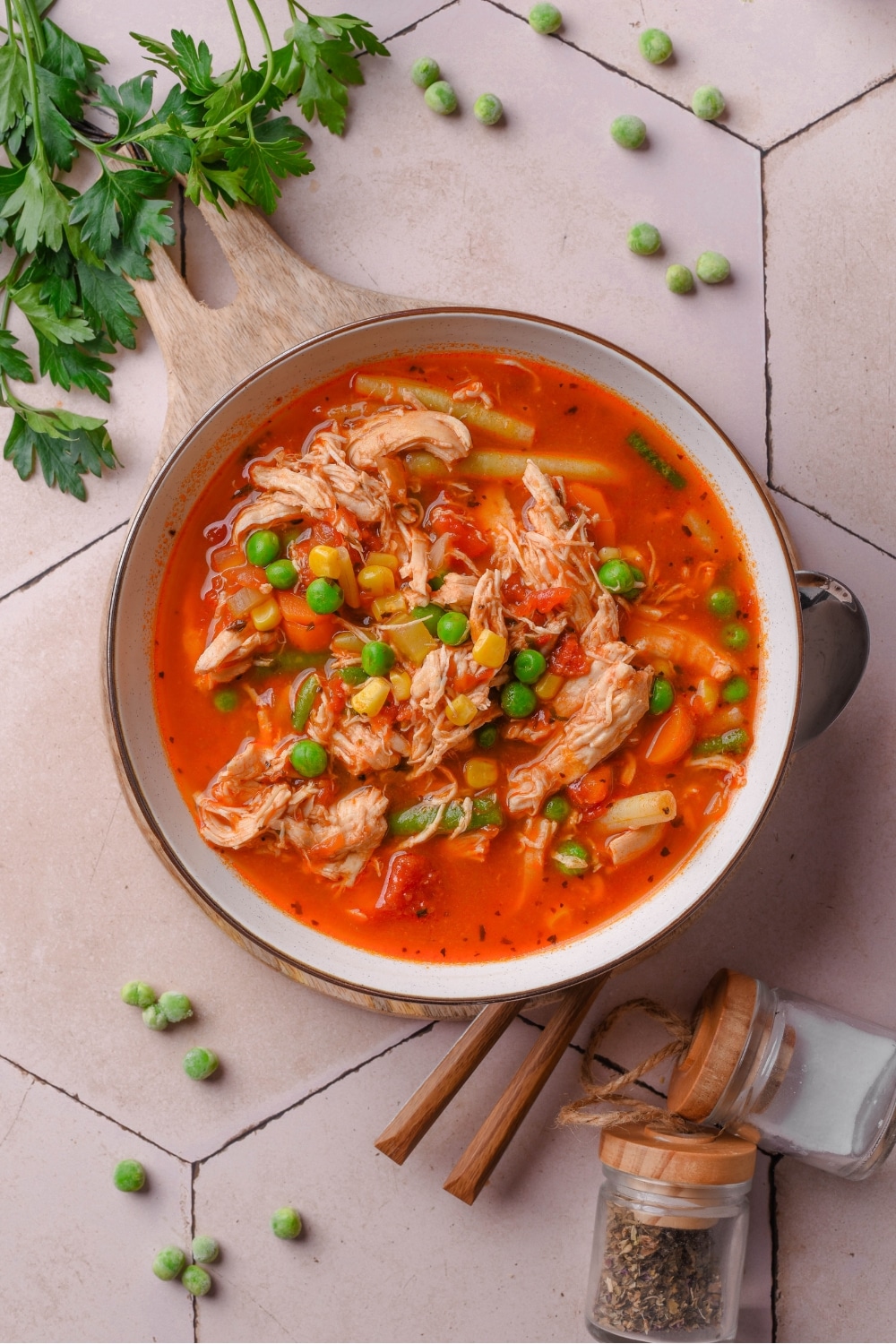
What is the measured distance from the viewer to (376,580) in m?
3.44

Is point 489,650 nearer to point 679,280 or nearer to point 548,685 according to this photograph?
point 548,685

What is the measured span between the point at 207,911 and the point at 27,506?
182 cm

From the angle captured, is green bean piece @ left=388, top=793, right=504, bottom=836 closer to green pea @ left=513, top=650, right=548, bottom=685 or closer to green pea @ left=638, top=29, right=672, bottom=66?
green pea @ left=513, top=650, right=548, bottom=685

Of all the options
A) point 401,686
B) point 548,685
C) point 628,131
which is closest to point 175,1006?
point 401,686

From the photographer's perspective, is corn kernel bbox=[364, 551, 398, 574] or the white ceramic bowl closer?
the white ceramic bowl

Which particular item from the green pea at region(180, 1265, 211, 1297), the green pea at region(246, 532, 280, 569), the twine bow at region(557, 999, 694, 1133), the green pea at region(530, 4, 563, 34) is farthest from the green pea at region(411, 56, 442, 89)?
the green pea at region(180, 1265, 211, 1297)

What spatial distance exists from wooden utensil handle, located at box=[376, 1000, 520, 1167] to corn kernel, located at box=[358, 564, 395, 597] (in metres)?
1.58

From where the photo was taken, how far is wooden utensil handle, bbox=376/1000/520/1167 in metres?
3.51

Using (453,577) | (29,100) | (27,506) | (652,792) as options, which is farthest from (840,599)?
(29,100)

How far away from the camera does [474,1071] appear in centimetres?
396

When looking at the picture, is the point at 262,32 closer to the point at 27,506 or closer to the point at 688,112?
the point at 688,112

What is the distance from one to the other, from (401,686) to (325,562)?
0.52 m

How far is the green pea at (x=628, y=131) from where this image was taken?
3.84 metres

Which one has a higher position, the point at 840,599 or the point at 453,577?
Result: the point at 840,599
